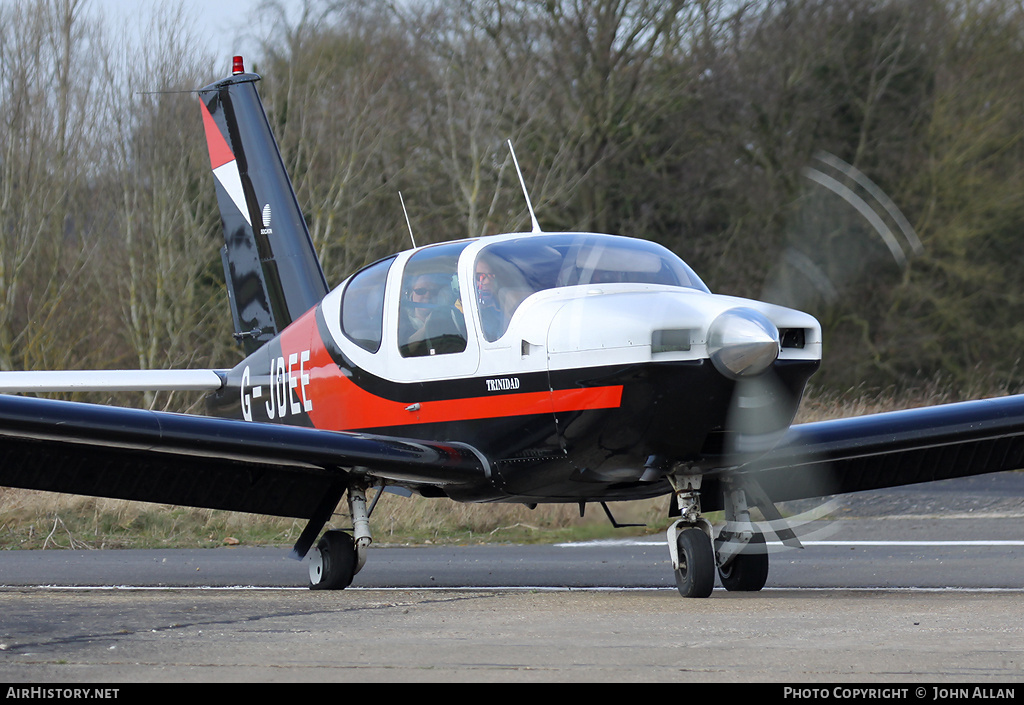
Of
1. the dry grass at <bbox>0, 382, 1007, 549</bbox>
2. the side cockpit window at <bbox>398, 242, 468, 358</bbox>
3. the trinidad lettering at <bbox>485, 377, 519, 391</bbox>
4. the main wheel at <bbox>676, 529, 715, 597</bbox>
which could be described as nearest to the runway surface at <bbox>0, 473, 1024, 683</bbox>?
the main wheel at <bbox>676, 529, 715, 597</bbox>

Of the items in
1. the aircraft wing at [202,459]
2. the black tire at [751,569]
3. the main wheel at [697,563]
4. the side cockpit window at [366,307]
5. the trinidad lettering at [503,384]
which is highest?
the side cockpit window at [366,307]

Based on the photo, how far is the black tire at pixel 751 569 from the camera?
8.27 metres

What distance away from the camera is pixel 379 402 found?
8.87 metres

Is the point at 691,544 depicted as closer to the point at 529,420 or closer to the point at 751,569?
the point at 751,569

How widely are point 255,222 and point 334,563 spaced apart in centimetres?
457

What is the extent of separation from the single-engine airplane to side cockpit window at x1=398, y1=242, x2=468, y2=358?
1 cm

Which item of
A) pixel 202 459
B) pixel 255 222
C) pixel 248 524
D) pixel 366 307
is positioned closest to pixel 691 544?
pixel 366 307

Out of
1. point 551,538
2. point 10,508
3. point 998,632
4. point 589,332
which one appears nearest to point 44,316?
point 10,508

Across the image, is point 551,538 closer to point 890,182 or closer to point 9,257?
point 9,257

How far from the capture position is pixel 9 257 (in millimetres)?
20250

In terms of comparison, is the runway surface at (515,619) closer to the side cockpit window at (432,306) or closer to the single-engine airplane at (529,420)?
the single-engine airplane at (529,420)

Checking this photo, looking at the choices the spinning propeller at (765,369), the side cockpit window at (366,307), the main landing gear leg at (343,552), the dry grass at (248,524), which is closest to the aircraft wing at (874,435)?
the spinning propeller at (765,369)

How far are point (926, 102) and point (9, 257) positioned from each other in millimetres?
16832

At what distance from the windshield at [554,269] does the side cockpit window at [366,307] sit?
1031mm
